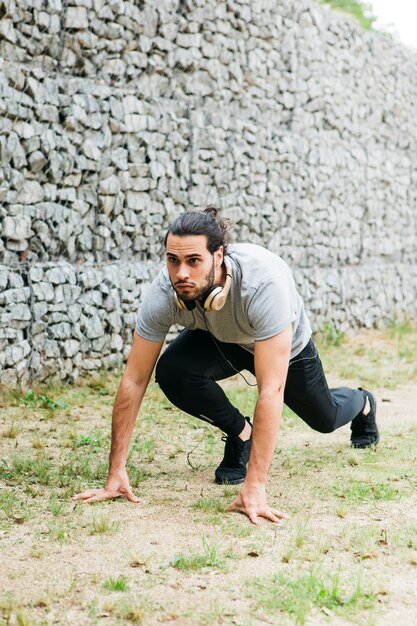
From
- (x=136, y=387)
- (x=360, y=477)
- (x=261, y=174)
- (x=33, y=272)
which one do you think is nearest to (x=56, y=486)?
(x=136, y=387)

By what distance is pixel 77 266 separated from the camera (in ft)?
25.7

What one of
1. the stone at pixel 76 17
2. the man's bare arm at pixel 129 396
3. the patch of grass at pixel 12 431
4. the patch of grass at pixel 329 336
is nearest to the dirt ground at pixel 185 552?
the man's bare arm at pixel 129 396

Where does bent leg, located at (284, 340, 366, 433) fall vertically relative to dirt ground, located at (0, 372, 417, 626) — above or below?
above

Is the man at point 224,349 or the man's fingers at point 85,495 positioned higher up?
the man at point 224,349

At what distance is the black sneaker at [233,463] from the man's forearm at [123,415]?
29.0 inches

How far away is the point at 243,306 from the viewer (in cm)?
415

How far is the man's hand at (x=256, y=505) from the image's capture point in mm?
3996

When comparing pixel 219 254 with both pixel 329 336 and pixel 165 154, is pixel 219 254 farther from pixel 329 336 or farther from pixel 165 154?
pixel 329 336

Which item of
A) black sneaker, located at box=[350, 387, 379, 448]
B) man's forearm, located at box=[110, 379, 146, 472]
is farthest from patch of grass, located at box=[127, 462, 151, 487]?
black sneaker, located at box=[350, 387, 379, 448]

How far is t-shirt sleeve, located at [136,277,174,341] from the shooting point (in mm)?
4176

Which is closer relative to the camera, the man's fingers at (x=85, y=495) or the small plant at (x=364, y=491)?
the man's fingers at (x=85, y=495)

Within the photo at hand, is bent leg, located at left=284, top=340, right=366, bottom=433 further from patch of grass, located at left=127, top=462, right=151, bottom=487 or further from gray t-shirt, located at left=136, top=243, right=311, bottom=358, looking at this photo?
patch of grass, located at left=127, top=462, right=151, bottom=487

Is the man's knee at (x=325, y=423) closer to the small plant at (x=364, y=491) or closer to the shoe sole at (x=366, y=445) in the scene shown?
the small plant at (x=364, y=491)

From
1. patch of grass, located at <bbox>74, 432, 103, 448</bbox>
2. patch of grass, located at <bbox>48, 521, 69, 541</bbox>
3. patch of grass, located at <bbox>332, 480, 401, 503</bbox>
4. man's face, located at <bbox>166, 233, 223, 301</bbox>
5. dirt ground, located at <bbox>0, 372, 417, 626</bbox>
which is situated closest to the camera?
dirt ground, located at <bbox>0, 372, 417, 626</bbox>
